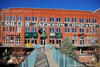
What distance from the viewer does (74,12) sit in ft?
152

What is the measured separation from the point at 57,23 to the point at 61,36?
5.66 meters

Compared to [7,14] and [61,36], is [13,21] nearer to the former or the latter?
[7,14]

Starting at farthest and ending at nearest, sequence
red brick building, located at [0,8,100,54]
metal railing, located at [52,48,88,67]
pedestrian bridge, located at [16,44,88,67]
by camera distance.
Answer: red brick building, located at [0,8,100,54], pedestrian bridge, located at [16,44,88,67], metal railing, located at [52,48,88,67]

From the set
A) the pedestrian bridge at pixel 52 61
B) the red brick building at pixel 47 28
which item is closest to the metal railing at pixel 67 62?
the pedestrian bridge at pixel 52 61

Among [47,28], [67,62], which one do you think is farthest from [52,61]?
[47,28]

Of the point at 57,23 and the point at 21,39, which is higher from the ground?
the point at 57,23

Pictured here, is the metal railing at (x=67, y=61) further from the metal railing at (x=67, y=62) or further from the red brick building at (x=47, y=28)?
the red brick building at (x=47, y=28)

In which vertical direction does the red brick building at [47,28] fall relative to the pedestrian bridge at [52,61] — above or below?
above

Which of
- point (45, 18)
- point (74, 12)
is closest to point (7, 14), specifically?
point (45, 18)

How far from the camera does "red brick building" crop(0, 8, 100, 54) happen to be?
4194 centimetres

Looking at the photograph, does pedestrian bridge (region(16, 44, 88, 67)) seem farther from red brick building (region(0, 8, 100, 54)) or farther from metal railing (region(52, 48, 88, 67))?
red brick building (region(0, 8, 100, 54))

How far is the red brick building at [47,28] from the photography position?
138ft

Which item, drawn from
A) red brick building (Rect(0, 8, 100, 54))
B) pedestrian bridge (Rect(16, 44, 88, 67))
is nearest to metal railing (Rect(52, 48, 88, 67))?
pedestrian bridge (Rect(16, 44, 88, 67))

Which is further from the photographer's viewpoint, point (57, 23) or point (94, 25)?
point (94, 25)
